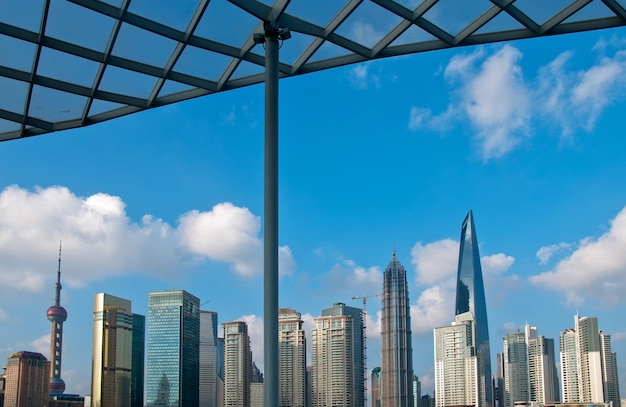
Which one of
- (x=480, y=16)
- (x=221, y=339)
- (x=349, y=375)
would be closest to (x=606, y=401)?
(x=349, y=375)

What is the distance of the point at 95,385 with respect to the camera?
15025 centimetres

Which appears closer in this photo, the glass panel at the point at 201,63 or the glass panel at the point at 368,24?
the glass panel at the point at 368,24

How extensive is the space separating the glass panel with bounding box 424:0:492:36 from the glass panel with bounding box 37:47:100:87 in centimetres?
638

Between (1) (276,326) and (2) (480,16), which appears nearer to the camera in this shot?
(1) (276,326)

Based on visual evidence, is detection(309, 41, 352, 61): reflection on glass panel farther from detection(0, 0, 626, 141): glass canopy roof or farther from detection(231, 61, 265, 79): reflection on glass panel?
detection(231, 61, 265, 79): reflection on glass panel

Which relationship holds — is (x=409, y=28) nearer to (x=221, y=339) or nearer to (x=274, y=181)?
(x=274, y=181)

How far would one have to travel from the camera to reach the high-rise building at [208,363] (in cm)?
17552

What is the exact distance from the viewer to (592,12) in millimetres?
14578

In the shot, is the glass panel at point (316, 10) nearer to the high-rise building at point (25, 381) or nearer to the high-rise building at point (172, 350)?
the high-rise building at point (25, 381)

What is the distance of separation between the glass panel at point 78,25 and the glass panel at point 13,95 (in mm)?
2045

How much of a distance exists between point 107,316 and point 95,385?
1353 cm

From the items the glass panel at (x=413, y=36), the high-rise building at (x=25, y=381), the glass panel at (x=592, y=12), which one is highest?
the glass panel at (x=592, y=12)

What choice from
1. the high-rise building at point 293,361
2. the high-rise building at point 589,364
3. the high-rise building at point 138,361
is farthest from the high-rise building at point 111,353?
the high-rise building at point 589,364

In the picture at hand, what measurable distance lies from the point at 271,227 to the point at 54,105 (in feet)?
21.2
